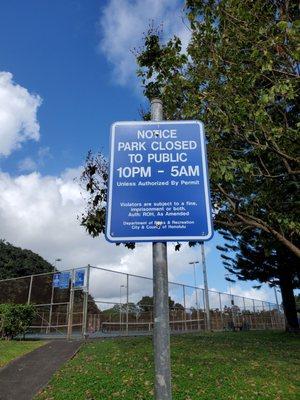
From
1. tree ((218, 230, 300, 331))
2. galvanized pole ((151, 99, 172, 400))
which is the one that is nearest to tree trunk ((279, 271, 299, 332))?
tree ((218, 230, 300, 331))

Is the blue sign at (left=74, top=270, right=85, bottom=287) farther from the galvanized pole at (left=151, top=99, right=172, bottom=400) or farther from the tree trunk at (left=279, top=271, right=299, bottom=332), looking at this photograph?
the galvanized pole at (left=151, top=99, right=172, bottom=400)

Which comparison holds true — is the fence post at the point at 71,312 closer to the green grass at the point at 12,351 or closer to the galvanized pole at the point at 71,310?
the galvanized pole at the point at 71,310

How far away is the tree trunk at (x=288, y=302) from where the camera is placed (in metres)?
23.2

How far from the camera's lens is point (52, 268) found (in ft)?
178

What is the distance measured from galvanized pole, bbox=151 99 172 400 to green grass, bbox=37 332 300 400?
526 cm

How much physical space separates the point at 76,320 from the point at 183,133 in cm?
1513

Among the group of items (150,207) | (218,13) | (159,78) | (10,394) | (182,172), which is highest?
(218,13)

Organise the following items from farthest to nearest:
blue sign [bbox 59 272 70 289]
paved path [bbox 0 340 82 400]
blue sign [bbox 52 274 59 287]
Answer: blue sign [bbox 52 274 59 287] < blue sign [bbox 59 272 70 289] < paved path [bbox 0 340 82 400]

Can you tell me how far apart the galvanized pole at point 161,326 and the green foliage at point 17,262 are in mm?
50754

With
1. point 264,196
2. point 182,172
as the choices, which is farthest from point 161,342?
point 264,196

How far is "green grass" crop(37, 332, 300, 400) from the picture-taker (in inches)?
281

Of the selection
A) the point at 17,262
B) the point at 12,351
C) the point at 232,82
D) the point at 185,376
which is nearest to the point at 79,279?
the point at 12,351

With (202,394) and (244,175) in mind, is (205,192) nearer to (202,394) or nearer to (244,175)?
(202,394)

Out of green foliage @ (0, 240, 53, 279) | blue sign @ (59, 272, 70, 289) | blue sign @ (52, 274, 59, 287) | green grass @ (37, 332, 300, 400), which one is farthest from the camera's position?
green foliage @ (0, 240, 53, 279)
